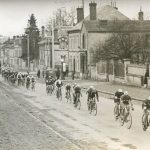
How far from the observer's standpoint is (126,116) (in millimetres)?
22891

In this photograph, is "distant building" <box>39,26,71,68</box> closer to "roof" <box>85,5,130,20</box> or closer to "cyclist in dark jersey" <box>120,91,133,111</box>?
"roof" <box>85,5,130,20</box>

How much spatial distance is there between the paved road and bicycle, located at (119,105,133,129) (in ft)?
Answer: 0.95

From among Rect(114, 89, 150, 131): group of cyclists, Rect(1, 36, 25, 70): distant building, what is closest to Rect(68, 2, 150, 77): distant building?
Rect(114, 89, 150, 131): group of cyclists

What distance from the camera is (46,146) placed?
18562 millimetres

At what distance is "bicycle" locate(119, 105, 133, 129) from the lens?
22694 millimetres

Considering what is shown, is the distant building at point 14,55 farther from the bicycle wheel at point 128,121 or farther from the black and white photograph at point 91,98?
the bicycle wheel at point 128,121

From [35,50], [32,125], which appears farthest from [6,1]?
[35,50]

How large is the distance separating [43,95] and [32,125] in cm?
1893

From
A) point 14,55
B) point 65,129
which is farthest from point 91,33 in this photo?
point 14,55

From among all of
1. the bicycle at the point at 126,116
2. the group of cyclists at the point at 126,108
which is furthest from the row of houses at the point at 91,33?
the bicycle at the point at 126,116

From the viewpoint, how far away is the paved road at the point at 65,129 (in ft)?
61.6

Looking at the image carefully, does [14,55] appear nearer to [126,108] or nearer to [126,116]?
[126,116]

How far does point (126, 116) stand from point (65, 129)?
2.73m

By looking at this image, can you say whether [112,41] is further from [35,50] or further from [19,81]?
[35,50]
